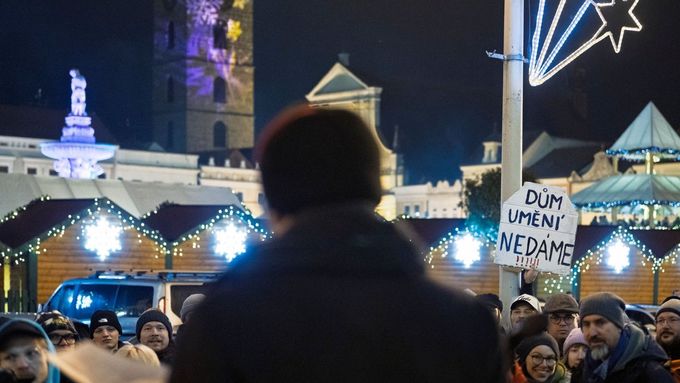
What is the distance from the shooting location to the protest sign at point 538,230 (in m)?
11.2

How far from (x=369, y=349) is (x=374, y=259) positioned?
189mm

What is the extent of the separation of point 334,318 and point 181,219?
2268cm

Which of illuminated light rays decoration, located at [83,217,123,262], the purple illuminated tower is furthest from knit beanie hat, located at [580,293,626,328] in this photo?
the purple illuminated tower

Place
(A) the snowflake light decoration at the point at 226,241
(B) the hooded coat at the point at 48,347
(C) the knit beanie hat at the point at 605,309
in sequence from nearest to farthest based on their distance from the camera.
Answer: (B) the hooded coat at the point at 48,347 < (C) the knit beanie hat at the point at 605,309 < (A) the snowflake light decoration at the point at 226,241

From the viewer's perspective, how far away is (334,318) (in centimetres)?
256

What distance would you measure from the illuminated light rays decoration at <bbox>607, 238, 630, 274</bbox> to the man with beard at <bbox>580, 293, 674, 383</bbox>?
65.2 ft

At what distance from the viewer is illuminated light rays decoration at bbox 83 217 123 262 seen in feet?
76.8

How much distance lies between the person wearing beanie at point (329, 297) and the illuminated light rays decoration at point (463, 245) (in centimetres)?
2179

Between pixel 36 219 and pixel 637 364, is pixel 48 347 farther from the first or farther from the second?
pixel 36 219

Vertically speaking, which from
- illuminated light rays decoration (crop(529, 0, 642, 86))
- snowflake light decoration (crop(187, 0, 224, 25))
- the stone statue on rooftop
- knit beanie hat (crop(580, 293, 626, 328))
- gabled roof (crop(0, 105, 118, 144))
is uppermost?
snowflake light decoration (crop(187, 0, 224, 25))

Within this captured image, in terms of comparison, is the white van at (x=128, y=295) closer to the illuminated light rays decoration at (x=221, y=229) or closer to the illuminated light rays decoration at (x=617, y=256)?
the illuminated light rays decoration at (x=221, y=229)

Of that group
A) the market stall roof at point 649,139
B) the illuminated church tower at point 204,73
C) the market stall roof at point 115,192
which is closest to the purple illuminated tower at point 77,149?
the market stall roof at point 115,192

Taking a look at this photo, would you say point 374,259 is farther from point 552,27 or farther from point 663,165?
point 663,165

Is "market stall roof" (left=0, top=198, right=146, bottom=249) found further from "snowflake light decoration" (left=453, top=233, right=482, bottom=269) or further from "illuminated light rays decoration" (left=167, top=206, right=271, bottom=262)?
"snowflake light decoration" (left=453, top=233, right=482, bottom=269)
